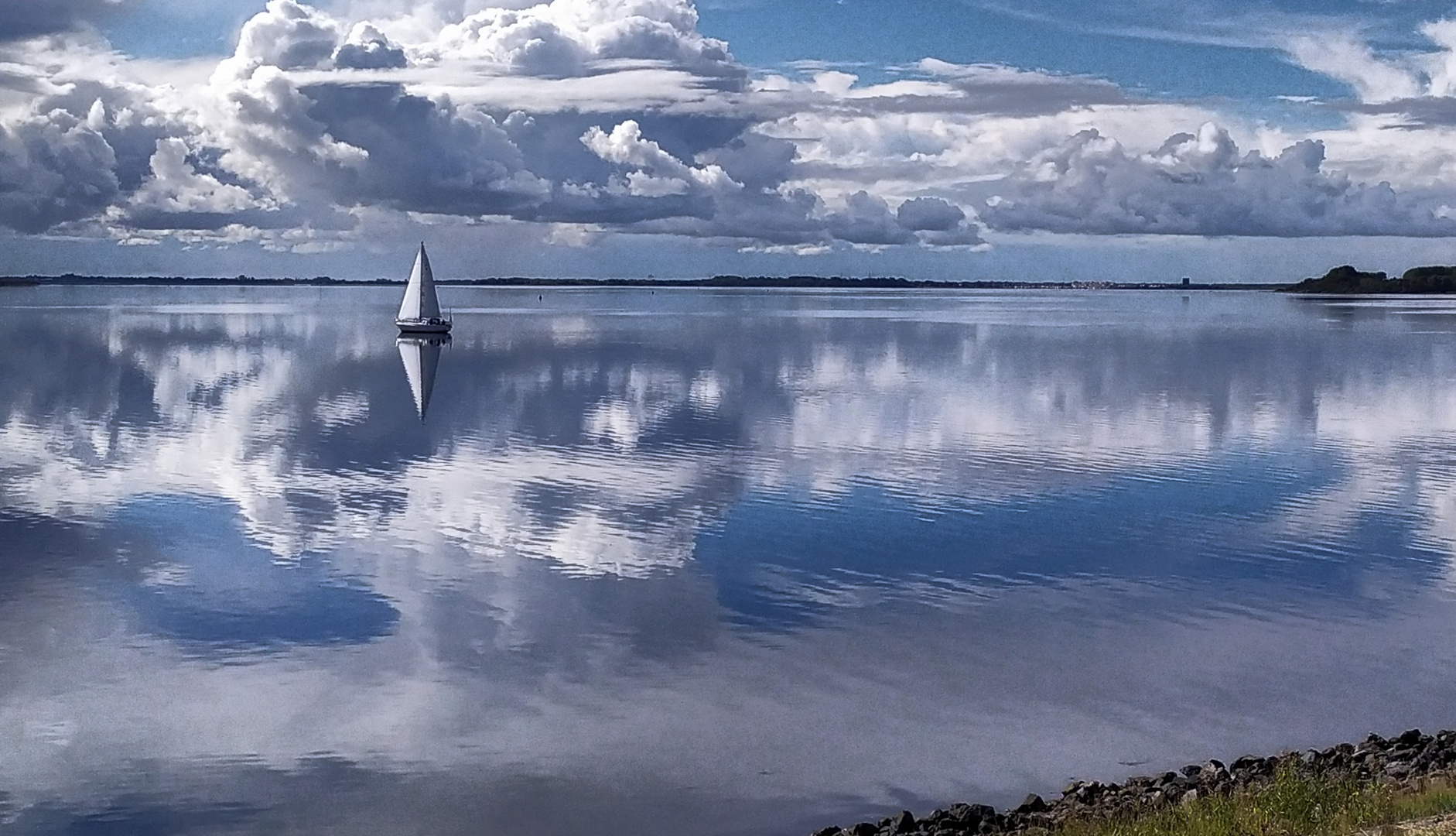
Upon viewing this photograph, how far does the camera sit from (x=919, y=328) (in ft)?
388

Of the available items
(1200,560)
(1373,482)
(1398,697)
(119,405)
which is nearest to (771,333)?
(119,405)

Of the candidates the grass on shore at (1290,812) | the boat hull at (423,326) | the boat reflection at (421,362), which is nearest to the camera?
the grass on shore at (1290,812)

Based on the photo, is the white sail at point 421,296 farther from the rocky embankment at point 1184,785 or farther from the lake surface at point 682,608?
the rocky embankment at point 1184,785

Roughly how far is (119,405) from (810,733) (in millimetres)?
38265

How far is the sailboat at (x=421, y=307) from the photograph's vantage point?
88188 mm

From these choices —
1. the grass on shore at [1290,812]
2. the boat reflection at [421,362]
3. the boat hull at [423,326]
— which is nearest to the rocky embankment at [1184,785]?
the grass on shore at [1290,812]

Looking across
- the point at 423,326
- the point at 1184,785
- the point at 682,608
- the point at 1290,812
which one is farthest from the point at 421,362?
the point at 1290,812

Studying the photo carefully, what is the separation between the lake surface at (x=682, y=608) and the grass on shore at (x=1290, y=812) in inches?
76.9

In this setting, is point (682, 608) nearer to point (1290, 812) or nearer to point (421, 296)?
point (1290, 812)

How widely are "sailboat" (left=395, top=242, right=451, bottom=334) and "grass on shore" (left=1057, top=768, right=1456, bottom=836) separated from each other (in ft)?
260

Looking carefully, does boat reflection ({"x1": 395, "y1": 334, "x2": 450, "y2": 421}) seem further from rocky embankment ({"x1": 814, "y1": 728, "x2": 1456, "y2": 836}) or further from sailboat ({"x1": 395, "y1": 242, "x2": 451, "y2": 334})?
rocky embankment ({"x1": 814, "y1": 728, "x2": 1456, "y2": 836})

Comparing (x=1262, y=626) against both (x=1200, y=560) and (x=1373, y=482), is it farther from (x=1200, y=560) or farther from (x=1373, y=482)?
(x=1373, y=482)

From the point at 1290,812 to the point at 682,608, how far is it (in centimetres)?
1023

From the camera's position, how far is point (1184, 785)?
12773 mm
